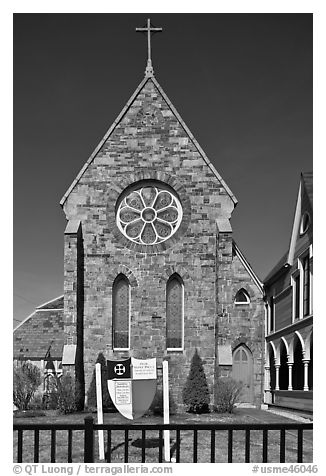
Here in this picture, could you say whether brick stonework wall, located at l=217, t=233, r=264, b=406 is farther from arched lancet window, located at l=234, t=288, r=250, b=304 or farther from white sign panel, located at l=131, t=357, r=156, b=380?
white sign panel, located at l=131, t=357, r=156, b=380

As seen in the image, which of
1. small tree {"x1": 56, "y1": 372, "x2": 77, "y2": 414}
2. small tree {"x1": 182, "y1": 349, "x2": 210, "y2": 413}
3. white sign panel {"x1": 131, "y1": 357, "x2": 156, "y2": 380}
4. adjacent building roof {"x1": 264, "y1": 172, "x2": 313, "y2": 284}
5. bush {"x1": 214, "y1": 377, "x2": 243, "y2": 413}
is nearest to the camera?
white sign panel {"x1": 131, "y1": 357, "x2": 156, "y2": 380}

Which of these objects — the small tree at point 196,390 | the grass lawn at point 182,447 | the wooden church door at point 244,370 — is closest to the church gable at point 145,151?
the small tree at point 196,390

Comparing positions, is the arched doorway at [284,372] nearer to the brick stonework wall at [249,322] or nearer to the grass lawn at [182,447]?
the brick stonework wall at [249,322]

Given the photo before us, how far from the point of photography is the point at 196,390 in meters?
17.3

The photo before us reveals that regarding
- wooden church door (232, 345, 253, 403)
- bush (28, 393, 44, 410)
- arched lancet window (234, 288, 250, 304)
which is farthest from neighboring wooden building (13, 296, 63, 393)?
arched lancet window (234, 288, 250, 304)

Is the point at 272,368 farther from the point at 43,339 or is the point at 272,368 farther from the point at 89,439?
the point at 89,439

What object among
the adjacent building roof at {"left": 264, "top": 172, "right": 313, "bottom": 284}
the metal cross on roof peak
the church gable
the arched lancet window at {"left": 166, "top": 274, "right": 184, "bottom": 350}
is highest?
the metal cross on roof peak

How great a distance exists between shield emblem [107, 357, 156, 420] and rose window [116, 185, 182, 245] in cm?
854

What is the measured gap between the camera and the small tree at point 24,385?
16.8 meters

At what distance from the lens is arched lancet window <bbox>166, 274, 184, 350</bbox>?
18195mm

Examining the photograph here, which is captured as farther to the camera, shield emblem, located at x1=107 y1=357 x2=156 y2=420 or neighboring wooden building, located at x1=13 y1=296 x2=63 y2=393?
neighboring wooden building, located at x1=13 y1=296 x2=63 y2=393

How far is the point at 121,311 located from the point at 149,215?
3.48 meters

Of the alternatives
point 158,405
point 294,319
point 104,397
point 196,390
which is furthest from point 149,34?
point 158,405
